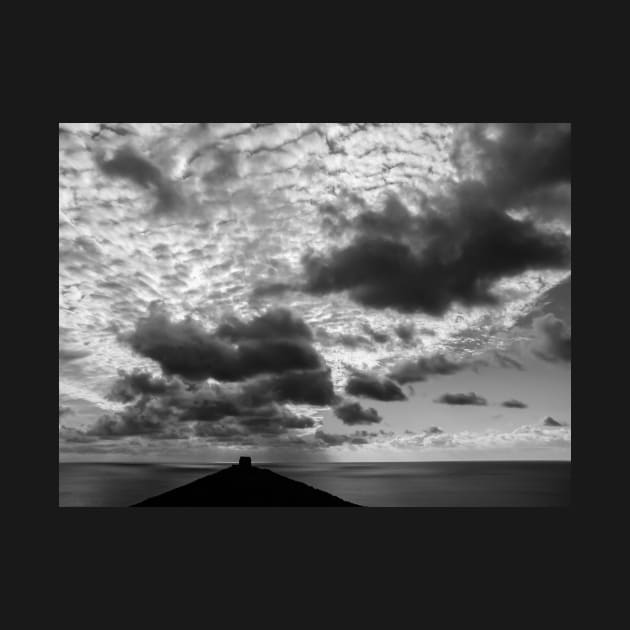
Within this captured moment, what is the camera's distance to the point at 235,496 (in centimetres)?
2059

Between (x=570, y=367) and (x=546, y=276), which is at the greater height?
(x=546, y=276)

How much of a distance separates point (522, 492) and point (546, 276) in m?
72.1

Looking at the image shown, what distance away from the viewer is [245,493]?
2084cm

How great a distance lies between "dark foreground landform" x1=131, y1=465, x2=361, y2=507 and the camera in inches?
802

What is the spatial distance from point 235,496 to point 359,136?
15.4 m

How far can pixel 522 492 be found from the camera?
81.1 metres

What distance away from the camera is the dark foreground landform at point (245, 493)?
20.4m

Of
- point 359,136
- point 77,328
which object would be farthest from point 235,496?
point 359,136

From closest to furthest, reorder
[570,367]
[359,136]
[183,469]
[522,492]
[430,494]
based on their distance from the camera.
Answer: [570,367]
[359,136]
[430,494]
[522,492]
[183,469]

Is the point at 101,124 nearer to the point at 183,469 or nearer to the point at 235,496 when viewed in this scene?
the point at 235,496

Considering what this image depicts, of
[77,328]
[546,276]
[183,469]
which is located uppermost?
[546,276]

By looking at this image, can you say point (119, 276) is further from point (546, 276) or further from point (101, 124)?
point (546, 276)

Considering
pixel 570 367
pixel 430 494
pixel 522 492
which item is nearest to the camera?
pixel 570 367

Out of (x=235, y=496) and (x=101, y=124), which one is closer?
(x=101, y=124)
